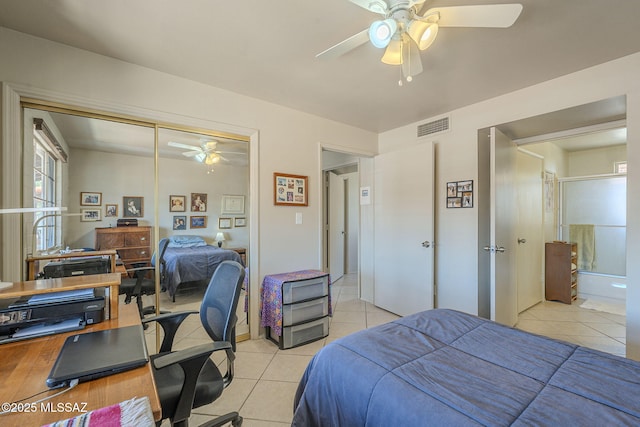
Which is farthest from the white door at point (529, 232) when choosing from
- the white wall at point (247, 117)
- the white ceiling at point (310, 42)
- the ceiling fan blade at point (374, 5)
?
the ceiling fan blade at point (374, 5)

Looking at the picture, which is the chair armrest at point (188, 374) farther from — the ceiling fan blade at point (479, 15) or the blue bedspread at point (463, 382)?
the ceiling fan blade at point (479, 15)

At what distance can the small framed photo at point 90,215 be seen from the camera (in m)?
2.08

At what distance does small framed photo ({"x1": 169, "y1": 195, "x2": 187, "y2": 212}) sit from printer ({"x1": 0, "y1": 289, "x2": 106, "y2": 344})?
1196 mm

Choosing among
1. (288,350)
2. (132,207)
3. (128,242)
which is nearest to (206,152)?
(132,207)

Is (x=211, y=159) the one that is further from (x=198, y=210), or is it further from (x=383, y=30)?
(x=383, y=30)

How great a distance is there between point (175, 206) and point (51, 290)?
1.28m

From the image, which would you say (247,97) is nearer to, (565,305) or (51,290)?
(51,290)

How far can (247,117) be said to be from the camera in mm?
2734

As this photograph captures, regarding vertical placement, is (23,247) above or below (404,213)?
below

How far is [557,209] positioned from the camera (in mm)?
4461

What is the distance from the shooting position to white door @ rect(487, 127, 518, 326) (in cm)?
260

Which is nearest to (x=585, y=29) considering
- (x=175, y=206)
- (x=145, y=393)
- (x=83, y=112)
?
(x=145, y=393)

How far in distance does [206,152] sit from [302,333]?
2.03m

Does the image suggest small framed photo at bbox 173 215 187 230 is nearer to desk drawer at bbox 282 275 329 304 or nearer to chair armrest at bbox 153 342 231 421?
desk drawer at bbox 282 275 329 304
